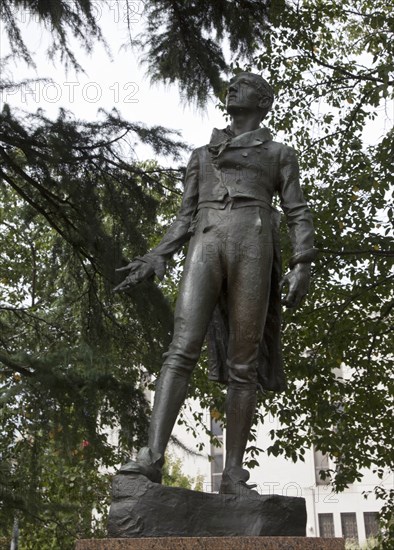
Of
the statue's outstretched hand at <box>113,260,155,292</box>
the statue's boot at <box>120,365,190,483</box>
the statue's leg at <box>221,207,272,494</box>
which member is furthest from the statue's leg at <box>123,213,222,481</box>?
the statue's outstretched hand at <box>113,260,155,292</box>

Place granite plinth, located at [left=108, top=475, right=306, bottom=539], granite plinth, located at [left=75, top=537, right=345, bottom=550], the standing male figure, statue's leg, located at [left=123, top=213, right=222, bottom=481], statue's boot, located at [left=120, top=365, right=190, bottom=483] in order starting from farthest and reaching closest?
the standing male figure, statue's leg, located at [left=123, top=213, right=222, bottom=481], statue's boot, located at [left=120, top=365, right=190, bottom=483], granite plinth, located at [left=108, top=475, right=306, bottom=539], granite plinth, located at [left=75, top=537, right=345, bottom=550]

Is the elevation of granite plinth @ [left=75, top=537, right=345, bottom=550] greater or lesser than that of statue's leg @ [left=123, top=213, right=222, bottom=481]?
lesser

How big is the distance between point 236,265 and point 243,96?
3.42 ft

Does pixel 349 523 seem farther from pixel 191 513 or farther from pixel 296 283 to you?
pixel 191 513

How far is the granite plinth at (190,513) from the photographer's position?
3.69 metres

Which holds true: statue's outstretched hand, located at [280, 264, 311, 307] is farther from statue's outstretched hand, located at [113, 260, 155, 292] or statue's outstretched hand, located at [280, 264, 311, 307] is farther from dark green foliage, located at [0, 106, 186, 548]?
dark green foliage, located at [0, 106, 186, 548]

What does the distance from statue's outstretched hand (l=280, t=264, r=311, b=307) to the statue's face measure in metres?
1.00

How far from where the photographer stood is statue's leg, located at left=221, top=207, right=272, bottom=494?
4.32 metres

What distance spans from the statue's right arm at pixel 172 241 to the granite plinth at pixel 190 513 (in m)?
1.18

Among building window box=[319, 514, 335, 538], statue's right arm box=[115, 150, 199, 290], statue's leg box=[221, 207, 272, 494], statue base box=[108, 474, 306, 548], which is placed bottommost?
statue base box=[108, 474, 306, 548]

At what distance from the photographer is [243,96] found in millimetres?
4676

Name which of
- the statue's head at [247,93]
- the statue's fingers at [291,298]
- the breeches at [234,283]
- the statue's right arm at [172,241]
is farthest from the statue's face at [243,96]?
the statue's fingers at [291,298]

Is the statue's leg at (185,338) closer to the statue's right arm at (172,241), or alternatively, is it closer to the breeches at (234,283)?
the breeches at (234,283)

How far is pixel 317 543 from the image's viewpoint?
12.4 feet
